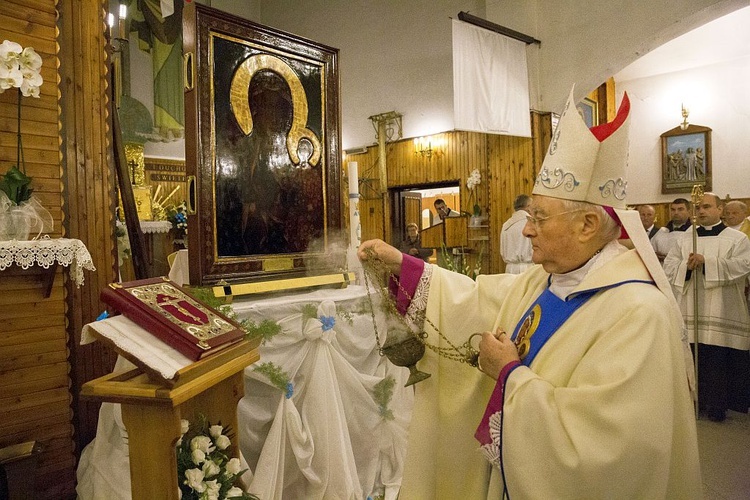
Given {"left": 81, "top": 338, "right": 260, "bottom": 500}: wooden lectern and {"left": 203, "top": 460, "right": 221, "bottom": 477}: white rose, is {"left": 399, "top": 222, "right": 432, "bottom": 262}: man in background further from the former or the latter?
{"left": 81, "top": 338, "right": 260, "bottom": 500}: wooden lectern

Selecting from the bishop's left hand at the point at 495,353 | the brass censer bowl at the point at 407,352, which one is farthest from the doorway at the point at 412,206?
the bishop's left hand at the point at 495,353

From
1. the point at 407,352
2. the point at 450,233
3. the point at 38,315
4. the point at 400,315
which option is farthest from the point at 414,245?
the point at 407,352

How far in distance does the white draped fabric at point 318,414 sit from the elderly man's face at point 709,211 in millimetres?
3947

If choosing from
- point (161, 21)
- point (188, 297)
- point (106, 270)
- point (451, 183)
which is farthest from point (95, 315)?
point (451, 183)

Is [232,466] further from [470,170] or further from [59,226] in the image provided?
[470,170]

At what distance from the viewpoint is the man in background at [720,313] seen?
192 inches

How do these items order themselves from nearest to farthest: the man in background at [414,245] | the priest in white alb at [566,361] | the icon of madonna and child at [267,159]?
1. the priest in white alb at [566,361]
2. the icon of madonna and child at [267,159]
3. the man in background at [414,245]

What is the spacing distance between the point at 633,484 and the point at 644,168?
1042 cm

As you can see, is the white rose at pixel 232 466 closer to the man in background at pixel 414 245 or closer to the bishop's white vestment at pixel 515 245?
the bishop's white vestment at pixel 515 245

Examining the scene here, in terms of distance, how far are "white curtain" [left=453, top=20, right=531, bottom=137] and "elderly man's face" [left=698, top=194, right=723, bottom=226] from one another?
9.93 feet

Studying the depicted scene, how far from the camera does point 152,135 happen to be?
28.0ft

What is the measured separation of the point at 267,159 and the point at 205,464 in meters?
2.00

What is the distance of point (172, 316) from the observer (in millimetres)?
1726

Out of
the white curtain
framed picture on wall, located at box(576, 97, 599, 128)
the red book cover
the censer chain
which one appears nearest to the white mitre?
the censer chain
